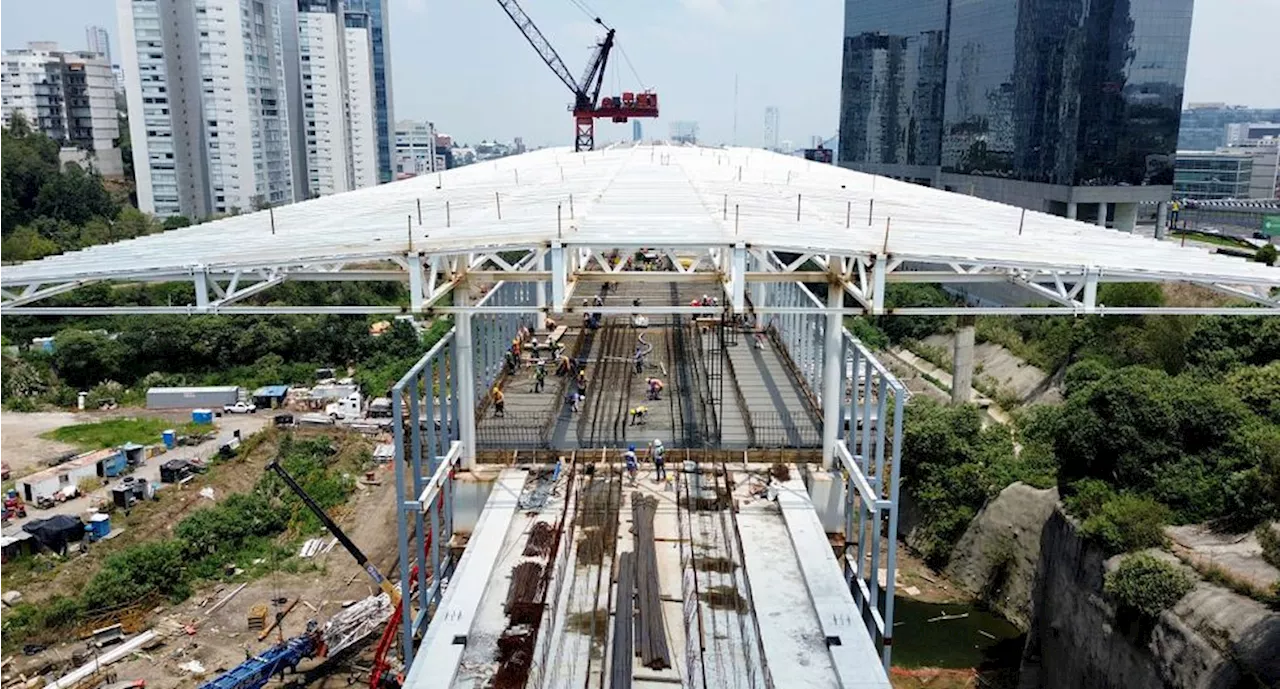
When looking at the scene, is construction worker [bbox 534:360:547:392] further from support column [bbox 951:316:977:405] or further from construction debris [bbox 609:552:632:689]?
support column [bbox 951:316:977:405]

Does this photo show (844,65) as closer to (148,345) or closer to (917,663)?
(148,345)

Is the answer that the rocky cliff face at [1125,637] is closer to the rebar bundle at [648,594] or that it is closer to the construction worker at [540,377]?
the rebar bundle at [648,594]

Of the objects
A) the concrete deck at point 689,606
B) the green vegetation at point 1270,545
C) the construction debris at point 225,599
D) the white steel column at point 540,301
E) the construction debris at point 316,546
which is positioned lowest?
the construction debris at point 225,599

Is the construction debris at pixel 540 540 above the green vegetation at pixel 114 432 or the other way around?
above

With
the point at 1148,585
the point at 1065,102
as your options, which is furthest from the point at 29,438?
the point at 1065,102

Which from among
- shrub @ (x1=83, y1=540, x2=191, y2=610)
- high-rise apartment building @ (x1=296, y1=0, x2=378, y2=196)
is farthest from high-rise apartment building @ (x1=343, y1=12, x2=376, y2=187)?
shrub @ (x1=83, y1=540, x2=191, y2=610)

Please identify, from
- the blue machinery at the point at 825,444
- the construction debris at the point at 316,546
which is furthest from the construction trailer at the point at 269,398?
the blue machinery at the point at 825,444
